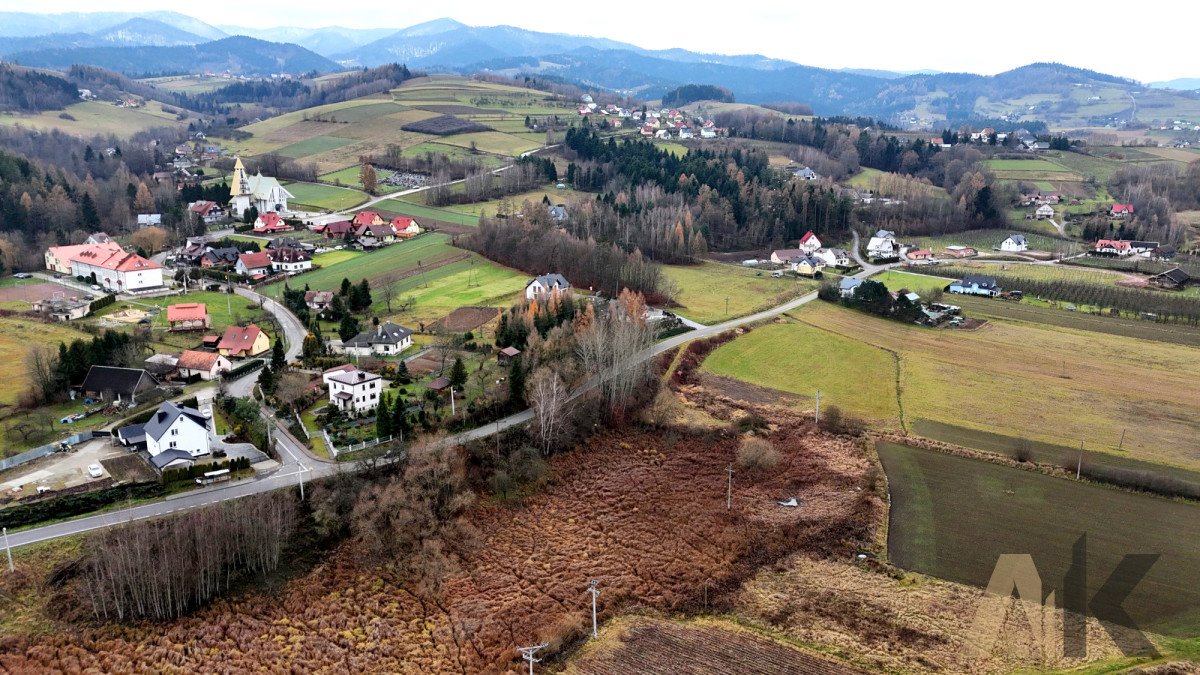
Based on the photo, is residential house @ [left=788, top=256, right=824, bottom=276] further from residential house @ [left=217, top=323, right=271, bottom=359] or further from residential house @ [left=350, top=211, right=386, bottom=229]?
residential house @ [left=217, top=323, right=271, bottom=359]

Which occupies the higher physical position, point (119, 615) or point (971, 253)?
point (971, 253)

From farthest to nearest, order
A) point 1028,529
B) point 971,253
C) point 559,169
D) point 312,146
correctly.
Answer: point 312,146, point 559,169, point 971,253, point 1028,529

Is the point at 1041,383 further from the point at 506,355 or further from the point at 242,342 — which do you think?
the point at 242,342

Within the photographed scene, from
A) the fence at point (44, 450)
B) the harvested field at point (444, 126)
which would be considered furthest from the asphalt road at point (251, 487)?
the harvested field at point (444, 126)

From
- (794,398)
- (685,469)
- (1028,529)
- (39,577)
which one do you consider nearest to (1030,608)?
(1028,529)

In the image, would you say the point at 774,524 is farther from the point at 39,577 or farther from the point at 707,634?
the point at 39,577

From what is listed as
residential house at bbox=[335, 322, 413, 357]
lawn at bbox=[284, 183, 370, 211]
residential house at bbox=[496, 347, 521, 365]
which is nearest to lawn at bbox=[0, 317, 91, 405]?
residential house at bbox=[335, 322, 413, 357]
